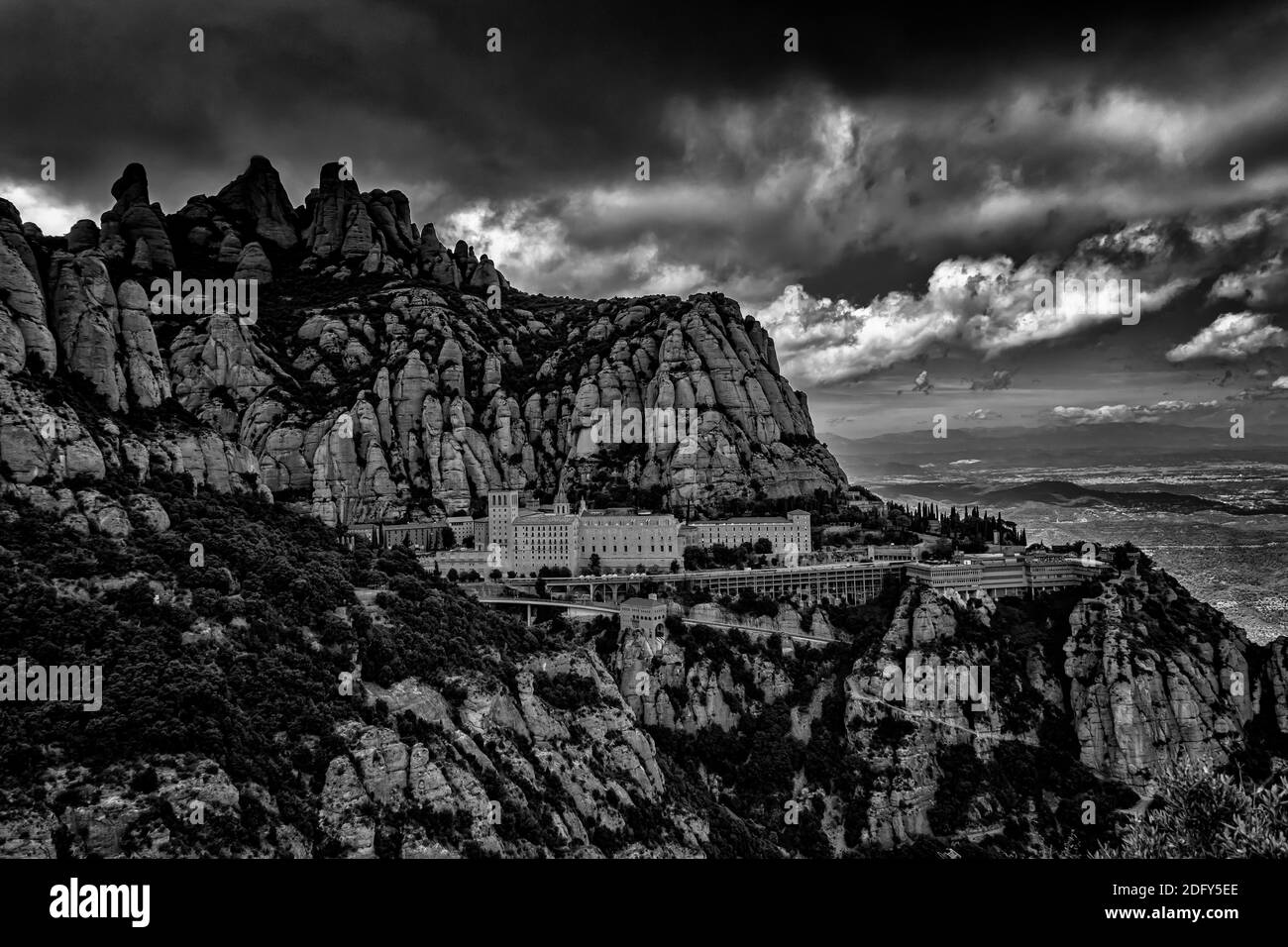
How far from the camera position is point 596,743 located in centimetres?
4216

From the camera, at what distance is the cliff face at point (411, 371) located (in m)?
88.8

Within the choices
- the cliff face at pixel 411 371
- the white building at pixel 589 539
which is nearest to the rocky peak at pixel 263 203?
the cliff face at pixel 411 371

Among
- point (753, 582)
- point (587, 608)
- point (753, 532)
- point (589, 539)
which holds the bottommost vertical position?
point (587, 608)

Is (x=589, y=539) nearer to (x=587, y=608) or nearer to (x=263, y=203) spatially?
(x=587, y=608)

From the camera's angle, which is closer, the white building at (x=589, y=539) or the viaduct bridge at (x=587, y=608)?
the viaduct bridge at (x=587, y=608)

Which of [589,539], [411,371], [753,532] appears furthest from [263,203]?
[753,532]

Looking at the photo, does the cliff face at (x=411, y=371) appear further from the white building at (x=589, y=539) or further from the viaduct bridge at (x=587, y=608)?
the viaduct bridge at (x=587, y=608)

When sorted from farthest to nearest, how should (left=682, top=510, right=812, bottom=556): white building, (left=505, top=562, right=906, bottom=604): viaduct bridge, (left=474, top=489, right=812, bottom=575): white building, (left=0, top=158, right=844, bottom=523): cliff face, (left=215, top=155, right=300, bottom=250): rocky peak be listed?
(left=215, top=155, right=300, bottom=250): rocky peak
(left=0, top=158, right=844, bottom=523): cliff face
(left=682, top=510, right=812, bottom=556): white building
(left=474, top=489, right=812, bottom=575): white building
(left=505, top=562, right=906, bottom=604): viaduct bridge

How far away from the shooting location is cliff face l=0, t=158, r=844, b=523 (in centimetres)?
8875

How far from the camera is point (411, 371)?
318ft

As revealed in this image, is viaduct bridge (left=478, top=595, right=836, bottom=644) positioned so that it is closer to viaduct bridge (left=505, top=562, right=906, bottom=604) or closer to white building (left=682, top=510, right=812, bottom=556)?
viaduct bridge (left=505, top=562, right=906, bottom=604)

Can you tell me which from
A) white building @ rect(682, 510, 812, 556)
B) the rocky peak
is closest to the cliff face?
the rocky peak
